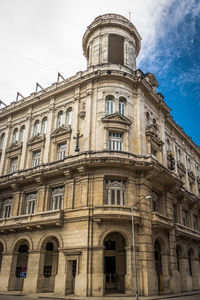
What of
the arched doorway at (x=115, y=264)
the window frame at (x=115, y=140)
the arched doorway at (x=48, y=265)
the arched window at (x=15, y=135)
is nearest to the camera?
the arched doorway at (x=115, y=264)

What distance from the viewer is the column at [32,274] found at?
27062 millimetres

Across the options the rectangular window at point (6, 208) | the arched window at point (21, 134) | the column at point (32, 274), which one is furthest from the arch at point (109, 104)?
the column at point (32, 274)

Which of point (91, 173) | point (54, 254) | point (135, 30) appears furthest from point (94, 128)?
point (135, 30)

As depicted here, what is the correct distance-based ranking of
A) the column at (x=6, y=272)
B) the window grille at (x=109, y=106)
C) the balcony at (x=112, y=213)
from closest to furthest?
the balcony at (x=112, y=213) → the column at (x=6, y=272) → the window grille at (x=109, y=106)

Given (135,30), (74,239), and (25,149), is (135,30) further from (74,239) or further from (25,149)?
(74,239)

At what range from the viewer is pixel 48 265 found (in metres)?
29.8

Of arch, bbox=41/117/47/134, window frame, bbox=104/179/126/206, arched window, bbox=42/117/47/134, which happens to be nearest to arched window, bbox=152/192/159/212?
window frame, bbox=104/179/126/206

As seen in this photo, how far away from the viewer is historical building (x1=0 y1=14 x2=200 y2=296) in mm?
26156

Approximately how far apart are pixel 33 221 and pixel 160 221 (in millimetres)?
13880

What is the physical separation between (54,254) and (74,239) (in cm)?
473

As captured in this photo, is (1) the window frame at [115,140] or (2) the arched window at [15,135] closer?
(1) the window frame at [115,140]

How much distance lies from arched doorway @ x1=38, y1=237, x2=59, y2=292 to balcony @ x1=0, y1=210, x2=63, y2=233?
2.17 m

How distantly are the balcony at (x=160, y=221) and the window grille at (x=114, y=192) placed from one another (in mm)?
3785

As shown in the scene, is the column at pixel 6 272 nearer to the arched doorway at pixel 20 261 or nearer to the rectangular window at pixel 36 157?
the arched doorway at pixel 20 261
